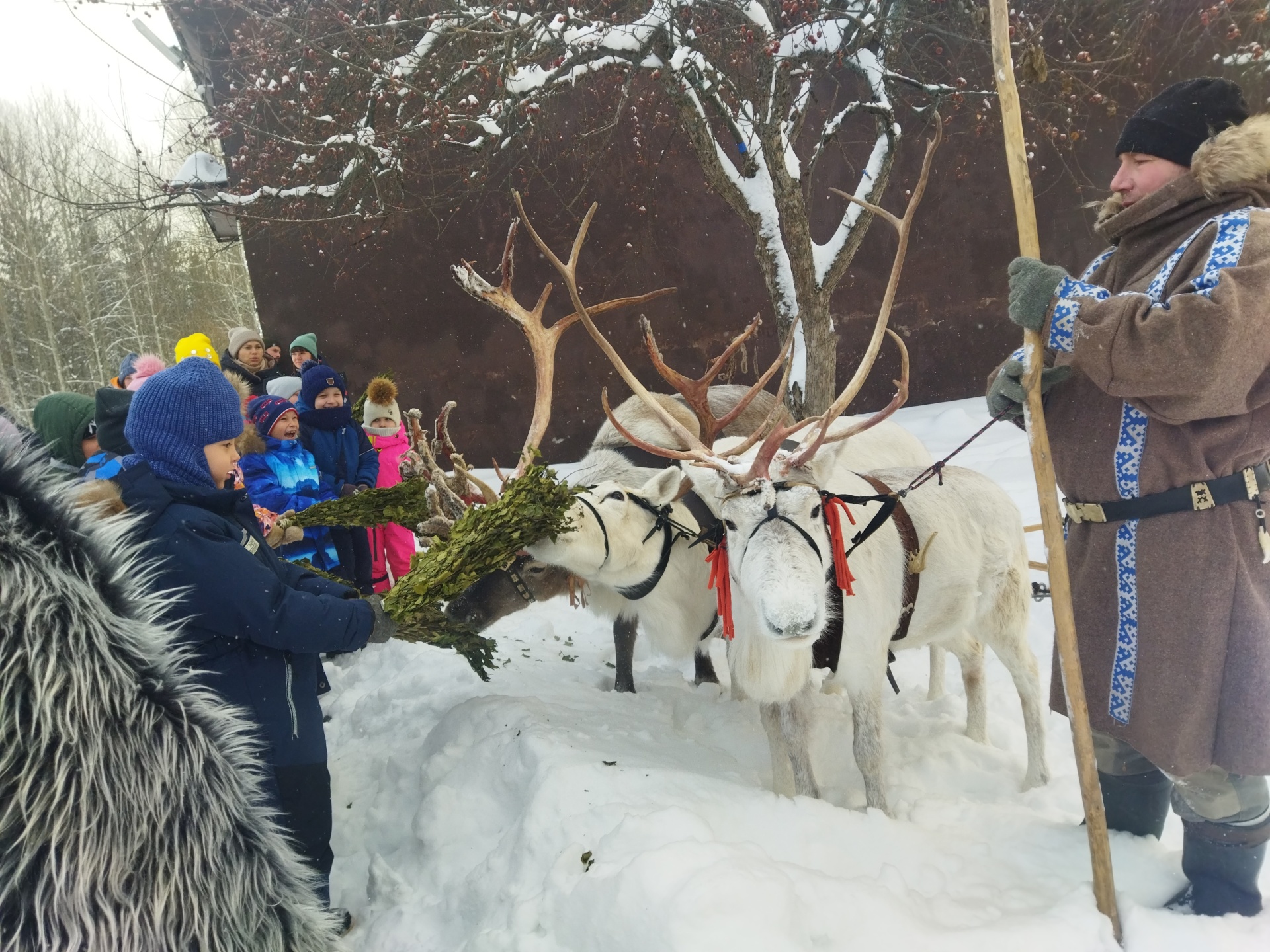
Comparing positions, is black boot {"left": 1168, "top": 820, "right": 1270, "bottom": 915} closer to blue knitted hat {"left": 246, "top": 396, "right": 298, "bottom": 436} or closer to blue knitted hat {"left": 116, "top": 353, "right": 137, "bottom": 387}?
blue knitted hat {"left": 246, "top": 396, "right": 298, "bottom": 436}

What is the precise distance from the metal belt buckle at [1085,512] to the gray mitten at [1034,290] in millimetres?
548

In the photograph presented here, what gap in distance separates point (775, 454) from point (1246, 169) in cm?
148

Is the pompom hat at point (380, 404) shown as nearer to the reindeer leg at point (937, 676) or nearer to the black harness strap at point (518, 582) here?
the black harness strap at point (518, 582)

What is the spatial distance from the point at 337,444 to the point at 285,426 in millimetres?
498

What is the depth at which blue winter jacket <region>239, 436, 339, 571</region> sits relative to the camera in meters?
4.00

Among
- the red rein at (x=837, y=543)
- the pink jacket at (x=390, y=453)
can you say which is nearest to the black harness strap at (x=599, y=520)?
the red rein at (x=837, y=543)

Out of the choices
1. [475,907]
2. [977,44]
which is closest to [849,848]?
[475,907]

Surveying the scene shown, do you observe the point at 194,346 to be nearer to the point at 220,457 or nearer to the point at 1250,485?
the point at 220,457

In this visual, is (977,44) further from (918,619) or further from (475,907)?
(475,907)

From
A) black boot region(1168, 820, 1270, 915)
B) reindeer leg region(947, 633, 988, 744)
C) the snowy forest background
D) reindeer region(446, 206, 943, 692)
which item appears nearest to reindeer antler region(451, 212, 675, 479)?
reindeer region(446, 206, 943, 692)

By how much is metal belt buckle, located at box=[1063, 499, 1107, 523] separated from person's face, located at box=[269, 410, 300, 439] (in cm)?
367

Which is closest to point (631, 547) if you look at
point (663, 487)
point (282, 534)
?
point (663, 487)

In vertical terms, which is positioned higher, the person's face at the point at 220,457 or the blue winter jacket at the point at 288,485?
the person's face at the point at 220,457

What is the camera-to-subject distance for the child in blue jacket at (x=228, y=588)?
1.99 metres
